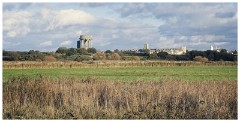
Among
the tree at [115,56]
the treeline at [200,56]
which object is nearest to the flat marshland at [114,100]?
the treeline at [200,56]

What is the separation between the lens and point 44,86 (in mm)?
11609

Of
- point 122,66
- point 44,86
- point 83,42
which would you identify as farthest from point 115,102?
point 122,66

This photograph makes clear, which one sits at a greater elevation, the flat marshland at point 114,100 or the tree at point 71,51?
the tree at point 71,51

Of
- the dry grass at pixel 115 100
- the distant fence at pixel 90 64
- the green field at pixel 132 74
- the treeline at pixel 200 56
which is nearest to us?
the dry grass at pixel 115 100

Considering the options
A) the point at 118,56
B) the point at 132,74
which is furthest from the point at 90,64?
the point at 132,74

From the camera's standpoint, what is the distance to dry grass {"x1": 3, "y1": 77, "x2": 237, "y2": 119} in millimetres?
9758

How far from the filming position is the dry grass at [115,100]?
9.76m

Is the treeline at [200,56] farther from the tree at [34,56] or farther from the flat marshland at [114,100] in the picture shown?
the flat marshland at [114,100]

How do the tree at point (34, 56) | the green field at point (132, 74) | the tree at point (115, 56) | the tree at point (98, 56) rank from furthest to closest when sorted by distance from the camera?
the tree at point (115, 56) → the tree at point (98, 56) → the tree at point (34, 56) → the green field at point (132, 74)

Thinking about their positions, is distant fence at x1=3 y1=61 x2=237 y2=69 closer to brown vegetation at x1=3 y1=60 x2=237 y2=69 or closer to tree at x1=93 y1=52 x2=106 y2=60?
brown vegetation at x1=3 y1=60 x2=237 y2=69

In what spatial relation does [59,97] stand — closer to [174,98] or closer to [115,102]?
[115,102]

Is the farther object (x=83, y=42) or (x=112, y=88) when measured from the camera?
(x=83, y=42)

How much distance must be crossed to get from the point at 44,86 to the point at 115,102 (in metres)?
2.47

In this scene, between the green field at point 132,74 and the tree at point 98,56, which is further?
the tree at point 98,56
